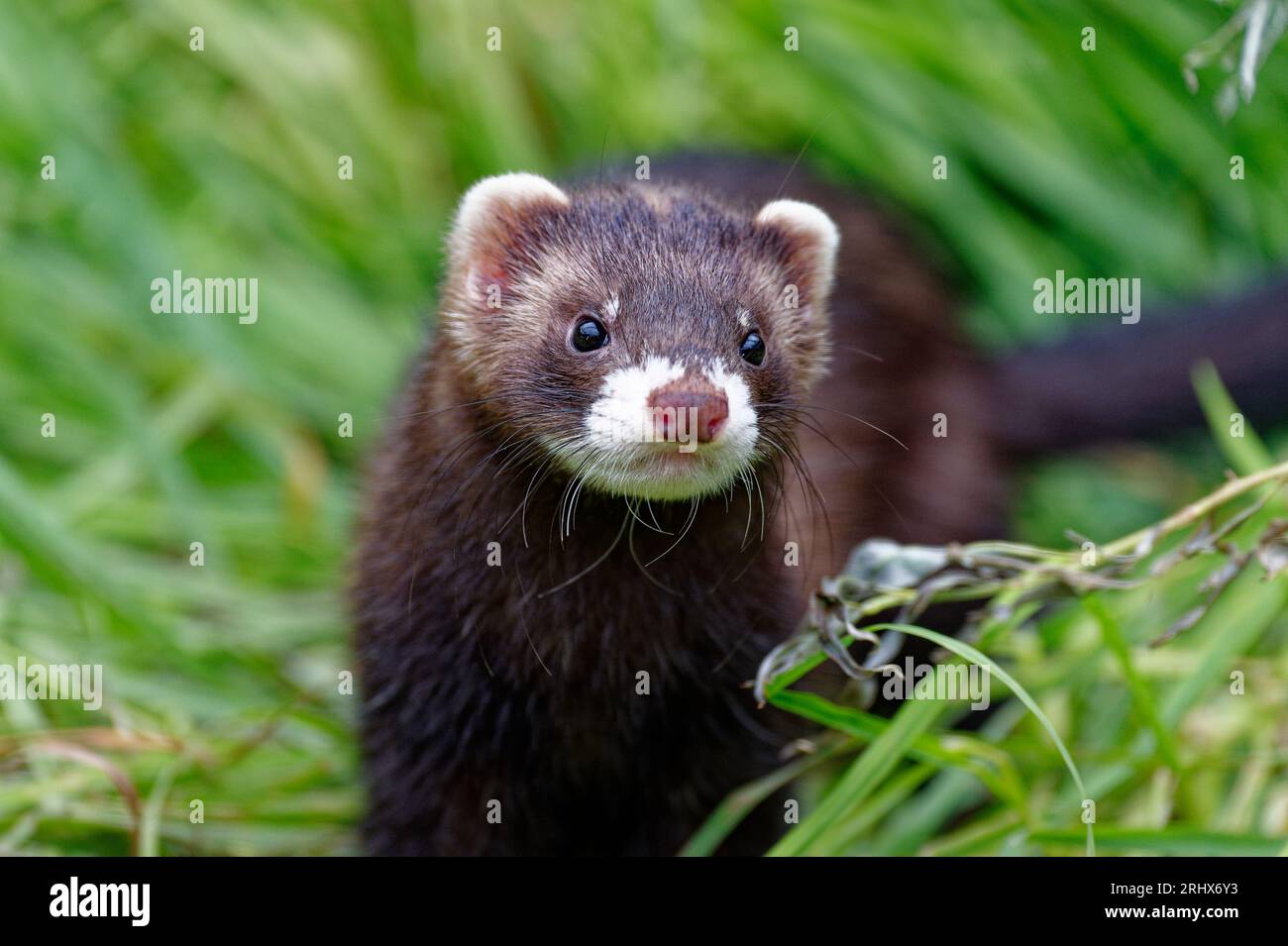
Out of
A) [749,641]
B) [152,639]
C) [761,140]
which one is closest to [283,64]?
[761,140]

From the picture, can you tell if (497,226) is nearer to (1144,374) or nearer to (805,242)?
(805,242)

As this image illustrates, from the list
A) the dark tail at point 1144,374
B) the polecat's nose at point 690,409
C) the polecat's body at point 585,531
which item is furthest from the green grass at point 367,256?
the polecat's nose at point 690,409

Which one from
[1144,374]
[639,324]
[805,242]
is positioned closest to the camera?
[639,324]

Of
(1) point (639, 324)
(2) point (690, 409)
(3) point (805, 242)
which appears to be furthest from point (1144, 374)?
(2) point (690, 409)

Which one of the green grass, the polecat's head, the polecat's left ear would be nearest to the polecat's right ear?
the polecat's head

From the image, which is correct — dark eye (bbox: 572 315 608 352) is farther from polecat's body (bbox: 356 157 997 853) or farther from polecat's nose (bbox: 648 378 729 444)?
polecat's nose (bbox: 648 378 729 444)
